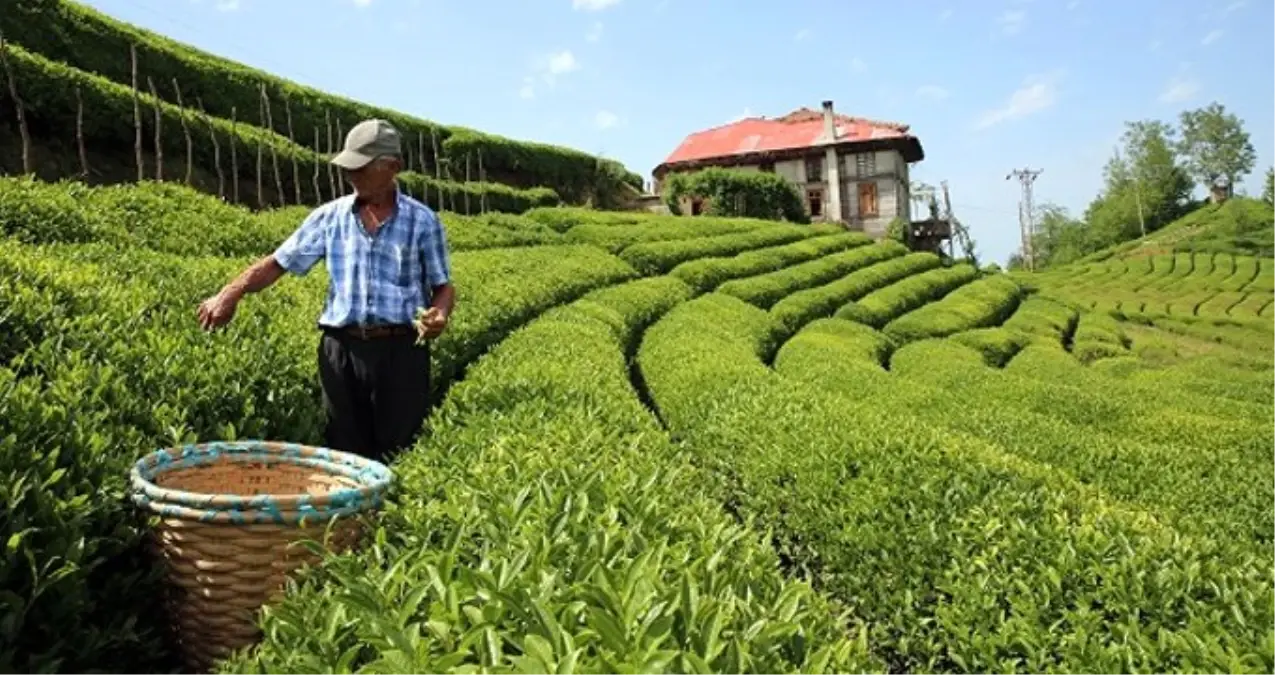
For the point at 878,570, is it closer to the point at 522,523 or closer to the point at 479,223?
the point at 522,523

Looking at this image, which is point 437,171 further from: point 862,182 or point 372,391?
point 862,182

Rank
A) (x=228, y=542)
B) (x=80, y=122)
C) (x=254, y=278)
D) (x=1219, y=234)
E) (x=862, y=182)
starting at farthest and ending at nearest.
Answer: (x=1219, y=234) → (x=862, y=182) → (x=80, y=122) → (x=254, y=278) → (x=228, y=542)

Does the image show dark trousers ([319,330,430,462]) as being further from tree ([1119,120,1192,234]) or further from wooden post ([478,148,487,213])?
tree ([1119,120,1192,234])

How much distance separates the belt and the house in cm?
4481

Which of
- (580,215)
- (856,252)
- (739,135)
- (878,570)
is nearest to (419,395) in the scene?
(878,570)

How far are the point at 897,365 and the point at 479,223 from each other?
447 inches

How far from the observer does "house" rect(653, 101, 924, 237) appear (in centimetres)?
4762

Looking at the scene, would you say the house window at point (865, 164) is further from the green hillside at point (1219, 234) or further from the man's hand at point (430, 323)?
the man's hand at point (430, 323)

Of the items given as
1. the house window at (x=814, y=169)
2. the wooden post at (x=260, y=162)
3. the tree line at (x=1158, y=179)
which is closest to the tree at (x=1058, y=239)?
the tree line at (x=1158, y=179)

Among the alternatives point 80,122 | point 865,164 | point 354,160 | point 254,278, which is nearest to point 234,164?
point 80,122

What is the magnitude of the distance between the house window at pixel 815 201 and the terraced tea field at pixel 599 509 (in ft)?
124

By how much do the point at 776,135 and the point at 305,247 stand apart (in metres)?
49.0

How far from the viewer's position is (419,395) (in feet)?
14.9

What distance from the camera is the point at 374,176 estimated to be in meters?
4.17
